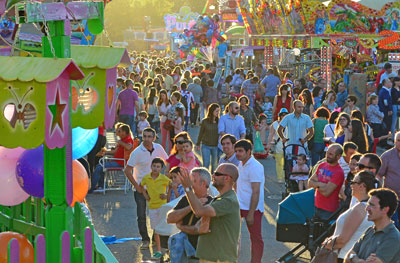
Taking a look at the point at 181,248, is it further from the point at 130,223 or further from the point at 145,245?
the point at 130,223

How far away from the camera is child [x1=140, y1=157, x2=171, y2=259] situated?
973 cm

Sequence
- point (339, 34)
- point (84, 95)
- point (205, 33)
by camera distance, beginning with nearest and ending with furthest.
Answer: point (84, 95), point (339, 34), point (205, 33)

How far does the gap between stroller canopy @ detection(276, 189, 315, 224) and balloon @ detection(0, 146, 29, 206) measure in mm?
2876

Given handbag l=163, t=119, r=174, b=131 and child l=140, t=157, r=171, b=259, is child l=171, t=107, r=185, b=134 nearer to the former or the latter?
handbag l=163, t=119, r=174, b=131

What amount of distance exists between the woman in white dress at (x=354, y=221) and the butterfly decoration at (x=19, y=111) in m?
2.81

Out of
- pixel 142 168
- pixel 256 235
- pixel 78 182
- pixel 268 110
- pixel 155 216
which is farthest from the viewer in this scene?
pixel 268 110

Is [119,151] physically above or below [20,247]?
below

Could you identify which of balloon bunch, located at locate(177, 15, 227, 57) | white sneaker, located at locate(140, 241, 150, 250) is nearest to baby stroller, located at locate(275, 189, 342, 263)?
white sneaker, located at locate(140, 241, 150, 250)

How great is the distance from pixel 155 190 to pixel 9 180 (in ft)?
9.13

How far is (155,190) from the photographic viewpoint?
32.0ft

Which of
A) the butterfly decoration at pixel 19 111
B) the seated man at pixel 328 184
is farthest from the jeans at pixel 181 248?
the seated man at pixel 328 184

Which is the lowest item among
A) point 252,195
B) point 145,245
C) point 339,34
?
point 145,245

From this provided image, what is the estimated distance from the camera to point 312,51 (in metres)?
28.3

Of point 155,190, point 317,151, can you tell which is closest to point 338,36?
point 317,151
